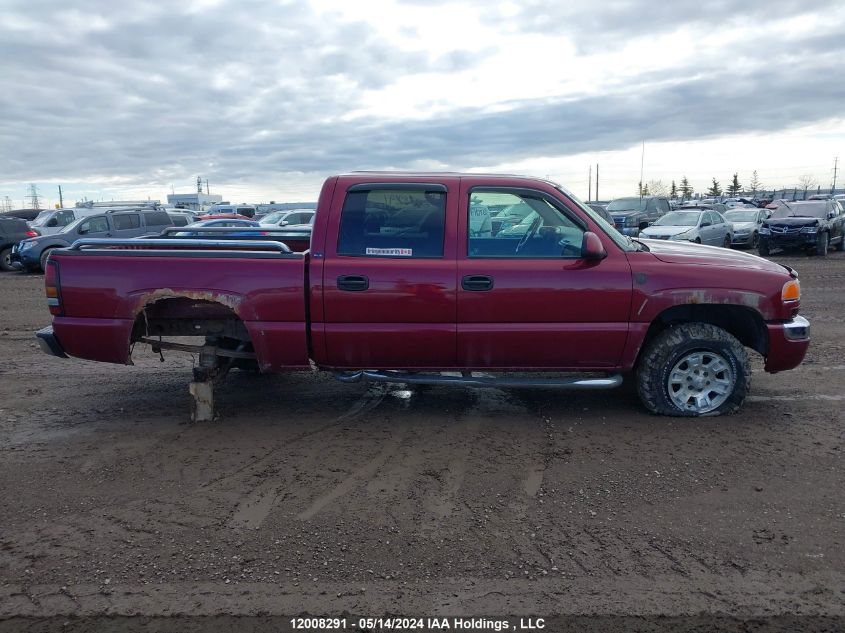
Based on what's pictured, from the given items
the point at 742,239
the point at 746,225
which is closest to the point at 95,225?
the point at 742,239

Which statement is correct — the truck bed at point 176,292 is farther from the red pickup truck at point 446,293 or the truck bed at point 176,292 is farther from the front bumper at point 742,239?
the front bumper at point 742,239

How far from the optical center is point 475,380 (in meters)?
5.29

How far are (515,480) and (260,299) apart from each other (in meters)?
2.30

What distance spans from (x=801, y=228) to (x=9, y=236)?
23185 mm

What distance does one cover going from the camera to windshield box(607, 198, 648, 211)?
27533 millimetres

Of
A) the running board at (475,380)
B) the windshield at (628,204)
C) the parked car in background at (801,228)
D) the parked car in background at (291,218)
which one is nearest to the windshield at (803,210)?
the parked car in background at (801,228)

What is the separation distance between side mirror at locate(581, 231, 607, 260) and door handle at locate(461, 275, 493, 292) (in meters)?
0.73

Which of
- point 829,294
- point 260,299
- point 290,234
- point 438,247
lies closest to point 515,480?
point 438,247

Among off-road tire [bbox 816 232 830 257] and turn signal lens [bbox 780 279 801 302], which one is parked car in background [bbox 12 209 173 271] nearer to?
turn signal lens [bbox 780 279 801 302]

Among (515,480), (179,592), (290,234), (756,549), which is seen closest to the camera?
(179,592)

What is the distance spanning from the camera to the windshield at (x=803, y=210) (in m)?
20.0

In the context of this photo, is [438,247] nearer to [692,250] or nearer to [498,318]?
[498,318]

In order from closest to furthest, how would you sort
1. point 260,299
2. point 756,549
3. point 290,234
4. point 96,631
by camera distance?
1. point 96,631
2. point 756,549
3. point 260,299
4. point 290,234

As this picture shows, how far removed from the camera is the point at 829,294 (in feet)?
40.0
